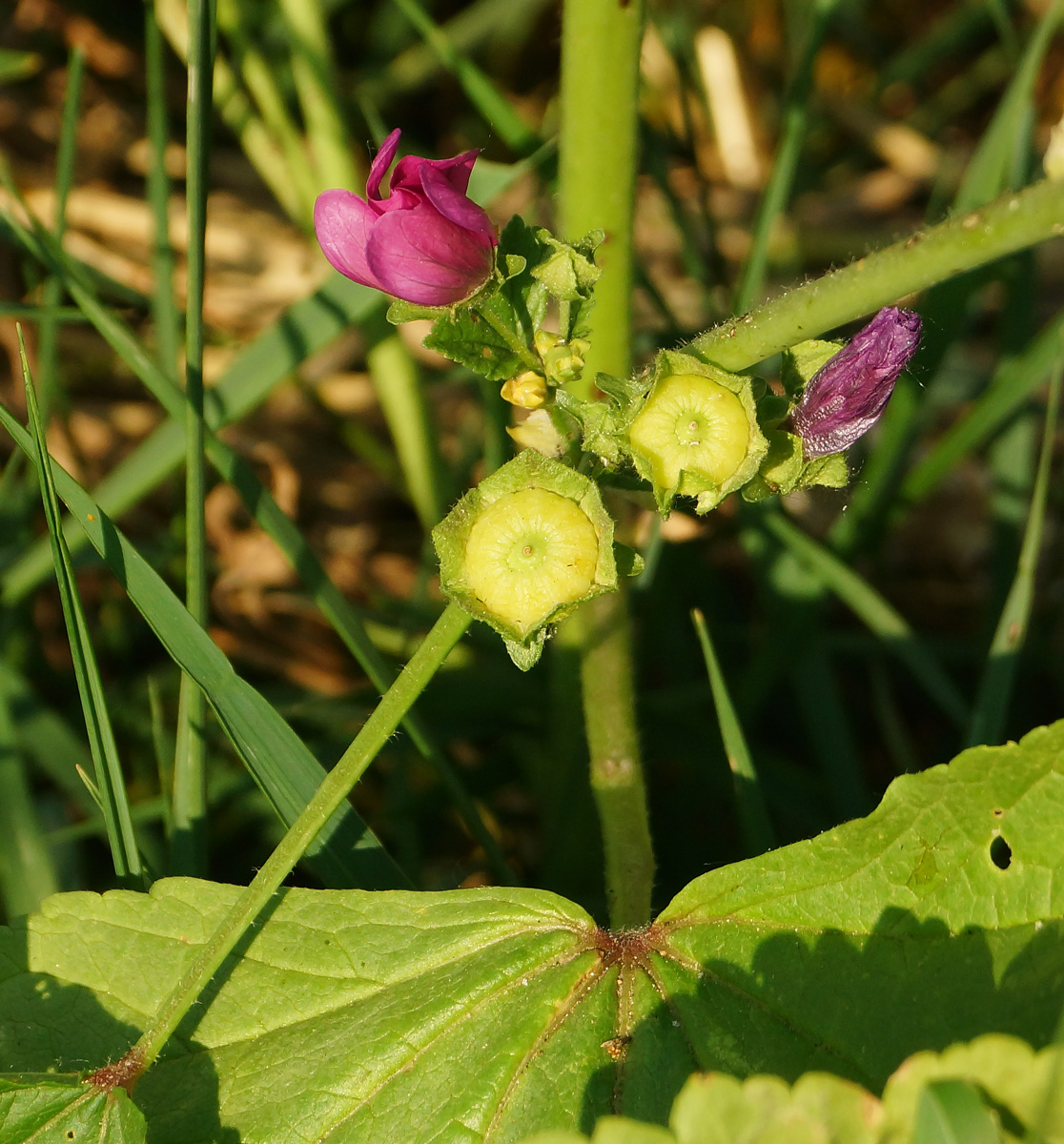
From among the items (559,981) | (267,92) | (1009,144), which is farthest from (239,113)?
(559,981)

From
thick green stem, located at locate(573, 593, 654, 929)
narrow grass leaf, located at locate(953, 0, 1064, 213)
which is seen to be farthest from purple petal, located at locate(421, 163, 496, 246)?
narrow grass leaf, located at locate(953, 0, 1064, 213)

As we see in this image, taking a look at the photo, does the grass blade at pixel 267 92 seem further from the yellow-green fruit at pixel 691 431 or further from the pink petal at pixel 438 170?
the yellow-green fruit at pixel 691 431

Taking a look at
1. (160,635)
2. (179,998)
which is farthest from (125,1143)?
(160,635)

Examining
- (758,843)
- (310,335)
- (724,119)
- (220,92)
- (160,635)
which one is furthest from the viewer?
(724,119)

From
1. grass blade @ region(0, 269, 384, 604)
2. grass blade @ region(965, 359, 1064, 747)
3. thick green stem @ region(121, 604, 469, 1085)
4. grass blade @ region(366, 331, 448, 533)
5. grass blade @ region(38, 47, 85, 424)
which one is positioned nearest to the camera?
thick green stem @ region(121, 604, 469, 1085)

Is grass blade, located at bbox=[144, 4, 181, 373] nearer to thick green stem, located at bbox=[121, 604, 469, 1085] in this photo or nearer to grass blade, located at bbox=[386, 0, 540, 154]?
grass blade, located at bbox=[386, 0, 540, 154]

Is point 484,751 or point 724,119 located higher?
point 724,119

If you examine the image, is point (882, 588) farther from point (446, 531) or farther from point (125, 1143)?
point (125, 1143)
